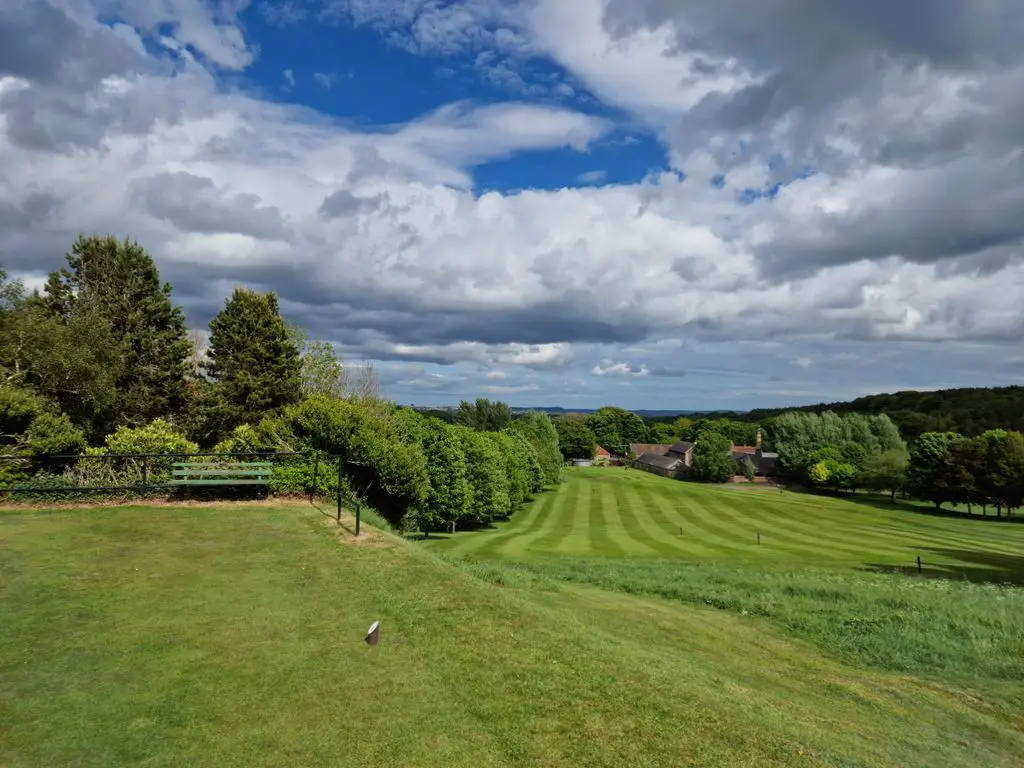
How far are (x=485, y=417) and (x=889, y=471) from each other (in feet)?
214

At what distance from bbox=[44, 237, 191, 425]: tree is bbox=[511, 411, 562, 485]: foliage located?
175 ft

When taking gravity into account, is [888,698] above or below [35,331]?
below

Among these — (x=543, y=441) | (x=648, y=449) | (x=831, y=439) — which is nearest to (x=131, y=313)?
(x=543, y=441)

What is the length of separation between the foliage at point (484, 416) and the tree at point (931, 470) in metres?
60.6

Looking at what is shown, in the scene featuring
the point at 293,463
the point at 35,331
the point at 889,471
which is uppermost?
the point at 35,331

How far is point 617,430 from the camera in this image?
618ft

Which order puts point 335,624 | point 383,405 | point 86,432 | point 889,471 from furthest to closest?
1. point 889,471
2. point 383,405
3. point 86,432
4. point 335,624

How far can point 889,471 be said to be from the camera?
304 ft

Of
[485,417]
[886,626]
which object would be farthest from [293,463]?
[485,417]

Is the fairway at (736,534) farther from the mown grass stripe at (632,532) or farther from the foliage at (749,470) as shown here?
the foliage at (749,470)

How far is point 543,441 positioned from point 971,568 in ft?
214

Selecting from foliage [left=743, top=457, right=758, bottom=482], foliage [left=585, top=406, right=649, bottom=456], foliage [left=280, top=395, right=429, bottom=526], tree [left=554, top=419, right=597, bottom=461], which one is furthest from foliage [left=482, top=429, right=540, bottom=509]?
foliage [left=585, top=406, right=649, bottom=456]

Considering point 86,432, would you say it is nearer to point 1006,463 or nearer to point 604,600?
point 604,600

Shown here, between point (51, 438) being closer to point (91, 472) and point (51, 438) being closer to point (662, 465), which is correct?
point (91, 472)
